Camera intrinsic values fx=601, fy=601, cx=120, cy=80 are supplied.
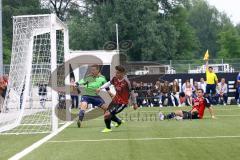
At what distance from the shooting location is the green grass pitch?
1091cm

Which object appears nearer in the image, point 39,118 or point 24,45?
point 24,45

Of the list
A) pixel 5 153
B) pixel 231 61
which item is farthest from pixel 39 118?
pixel 231 61

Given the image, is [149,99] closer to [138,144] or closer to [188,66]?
[188,66]

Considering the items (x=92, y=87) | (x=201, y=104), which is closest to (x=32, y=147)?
(x=92, y=87)

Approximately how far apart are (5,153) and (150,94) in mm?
24365

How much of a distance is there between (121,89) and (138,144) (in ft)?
13.8

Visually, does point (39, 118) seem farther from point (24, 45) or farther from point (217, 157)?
point (217, 157)

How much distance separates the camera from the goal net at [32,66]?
58.1ft

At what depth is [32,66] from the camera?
20.4 meters

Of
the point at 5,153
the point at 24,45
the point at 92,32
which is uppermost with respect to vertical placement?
the point at 92,32

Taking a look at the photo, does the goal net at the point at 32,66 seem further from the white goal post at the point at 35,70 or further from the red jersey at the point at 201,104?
the red jersey at the point at 201,104

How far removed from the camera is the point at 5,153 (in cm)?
1180

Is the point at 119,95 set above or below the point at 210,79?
below

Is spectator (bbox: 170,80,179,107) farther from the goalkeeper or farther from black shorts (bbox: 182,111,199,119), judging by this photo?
the goalkeeper
